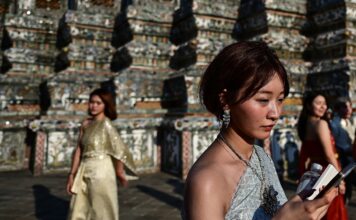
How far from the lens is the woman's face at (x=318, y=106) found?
335 centimetres

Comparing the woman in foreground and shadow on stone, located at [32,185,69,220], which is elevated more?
the woman in foreground

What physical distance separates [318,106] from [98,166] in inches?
89.8

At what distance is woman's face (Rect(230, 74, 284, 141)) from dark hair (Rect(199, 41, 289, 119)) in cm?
2

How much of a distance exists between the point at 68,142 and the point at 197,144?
257cm

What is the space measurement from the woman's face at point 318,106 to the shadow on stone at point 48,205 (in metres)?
3.12

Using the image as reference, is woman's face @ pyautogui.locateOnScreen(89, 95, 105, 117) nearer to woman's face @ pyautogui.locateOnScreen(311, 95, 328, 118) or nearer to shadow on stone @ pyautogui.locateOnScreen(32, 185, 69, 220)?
shadow on stone @ pyautogui.locateOnScreen(32, 185, 69, 220)

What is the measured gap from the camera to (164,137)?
6.65m

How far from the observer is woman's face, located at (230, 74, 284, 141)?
1.20m

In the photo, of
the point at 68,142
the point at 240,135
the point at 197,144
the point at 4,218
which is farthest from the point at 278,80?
the point at 68,142

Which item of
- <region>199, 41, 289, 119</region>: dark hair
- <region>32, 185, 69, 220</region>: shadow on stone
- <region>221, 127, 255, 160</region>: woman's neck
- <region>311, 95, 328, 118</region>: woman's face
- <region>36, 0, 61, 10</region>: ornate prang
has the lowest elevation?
<region>32, 185, 69, 220</region>: shadow on stone

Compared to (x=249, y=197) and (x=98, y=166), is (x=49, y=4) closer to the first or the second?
(x=98, y=166)

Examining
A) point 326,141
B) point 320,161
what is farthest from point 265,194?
point 320,161

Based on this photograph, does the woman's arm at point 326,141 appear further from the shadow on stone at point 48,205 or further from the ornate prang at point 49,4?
the ornate prang at point 49,4

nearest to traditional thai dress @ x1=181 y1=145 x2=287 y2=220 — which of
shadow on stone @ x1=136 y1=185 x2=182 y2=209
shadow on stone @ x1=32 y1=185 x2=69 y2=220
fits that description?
shadow on stone @ x1=136 y1=185 x2=182 y2=209
